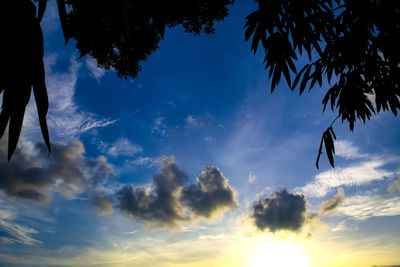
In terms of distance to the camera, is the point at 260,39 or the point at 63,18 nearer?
the point at 63,18

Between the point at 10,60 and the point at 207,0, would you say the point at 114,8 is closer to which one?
the point at 10,60

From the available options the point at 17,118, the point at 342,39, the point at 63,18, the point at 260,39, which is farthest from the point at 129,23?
the point at 342,39

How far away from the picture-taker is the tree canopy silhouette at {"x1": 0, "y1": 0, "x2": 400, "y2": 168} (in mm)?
1191

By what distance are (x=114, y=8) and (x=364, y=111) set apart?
4628 millimetres

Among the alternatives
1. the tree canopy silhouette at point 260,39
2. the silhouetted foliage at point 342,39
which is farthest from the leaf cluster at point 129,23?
the silhouetted foliage at point 342,39

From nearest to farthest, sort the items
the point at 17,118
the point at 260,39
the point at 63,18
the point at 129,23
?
the point at 17,118 → the point at 63,18 → the point at 129,23 → the point at 260,39

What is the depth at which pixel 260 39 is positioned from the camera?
3053mm

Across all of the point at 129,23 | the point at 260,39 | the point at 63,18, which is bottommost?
the point at 63,18

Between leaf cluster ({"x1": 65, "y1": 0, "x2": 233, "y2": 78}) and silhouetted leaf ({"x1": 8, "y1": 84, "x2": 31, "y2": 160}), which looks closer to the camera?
silhouetted leaf ({"x1": 8, "y1": 84, "x2": 31, "y2": 160})

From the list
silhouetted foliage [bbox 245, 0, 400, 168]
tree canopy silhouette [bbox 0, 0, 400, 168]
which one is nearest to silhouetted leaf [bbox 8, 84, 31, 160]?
tree canopy silhouette [bbox 0, 0, 400, 168]

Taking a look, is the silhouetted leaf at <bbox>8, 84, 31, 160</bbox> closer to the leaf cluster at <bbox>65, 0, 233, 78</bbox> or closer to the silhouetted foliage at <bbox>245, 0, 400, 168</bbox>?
the leaf cluster at <bbox>65, 0, 233, 78</bbox>

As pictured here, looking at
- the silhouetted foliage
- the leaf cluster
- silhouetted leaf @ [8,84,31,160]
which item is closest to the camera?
silhouetted leaf @ [8,84,31,160]

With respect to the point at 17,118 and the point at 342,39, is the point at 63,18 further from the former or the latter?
the point at 342,39

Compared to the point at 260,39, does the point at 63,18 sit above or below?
below
